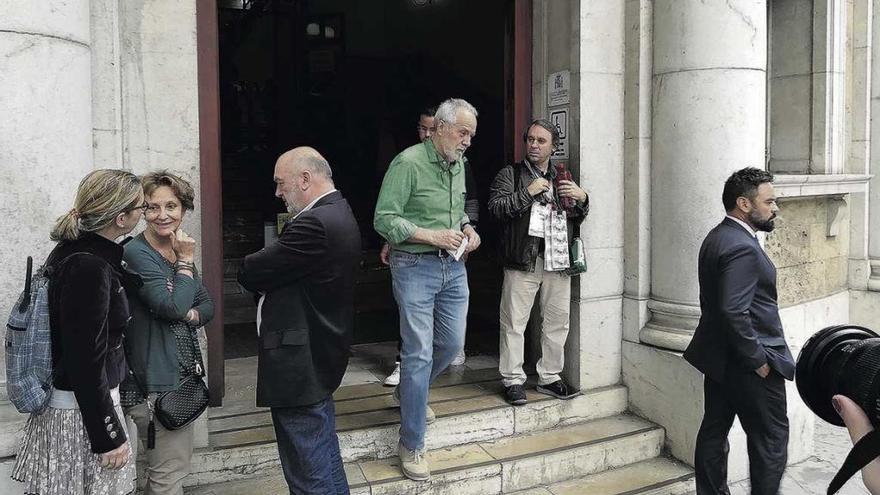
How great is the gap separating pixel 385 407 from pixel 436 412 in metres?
0.33

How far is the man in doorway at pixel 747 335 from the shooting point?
3424 mm

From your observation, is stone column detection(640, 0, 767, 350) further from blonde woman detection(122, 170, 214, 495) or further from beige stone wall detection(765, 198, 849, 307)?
blonde woman detection(122, 170, 214, 495)

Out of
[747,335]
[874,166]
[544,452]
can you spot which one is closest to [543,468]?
[544,452]

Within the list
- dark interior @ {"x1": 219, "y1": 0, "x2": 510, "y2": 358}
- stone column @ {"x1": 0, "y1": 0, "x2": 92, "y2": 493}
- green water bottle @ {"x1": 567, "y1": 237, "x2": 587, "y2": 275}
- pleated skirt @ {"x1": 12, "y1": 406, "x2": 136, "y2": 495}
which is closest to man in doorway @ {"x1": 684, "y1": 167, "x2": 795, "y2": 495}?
green water bottle @ {"x1": 567, "y1": 237, "x2": 587, "y2": 275}

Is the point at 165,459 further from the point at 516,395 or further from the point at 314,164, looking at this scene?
the point at 516,395

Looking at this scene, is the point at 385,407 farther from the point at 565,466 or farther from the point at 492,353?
the point at 492,353

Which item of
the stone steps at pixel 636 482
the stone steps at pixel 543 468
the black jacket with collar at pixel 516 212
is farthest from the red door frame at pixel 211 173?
the stone steps at pixel 636 482

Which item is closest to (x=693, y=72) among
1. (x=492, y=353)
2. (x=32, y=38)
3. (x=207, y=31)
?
(x=492, y=353)

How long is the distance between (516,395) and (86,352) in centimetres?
288

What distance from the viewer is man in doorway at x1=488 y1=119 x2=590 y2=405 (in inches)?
180

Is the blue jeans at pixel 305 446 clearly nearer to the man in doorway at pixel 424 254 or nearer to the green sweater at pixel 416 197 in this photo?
the man in doorway at pixel 424 254

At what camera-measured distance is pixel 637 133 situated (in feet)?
16.0

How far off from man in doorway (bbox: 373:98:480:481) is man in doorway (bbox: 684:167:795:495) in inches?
51.9

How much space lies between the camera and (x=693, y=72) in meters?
4.62
